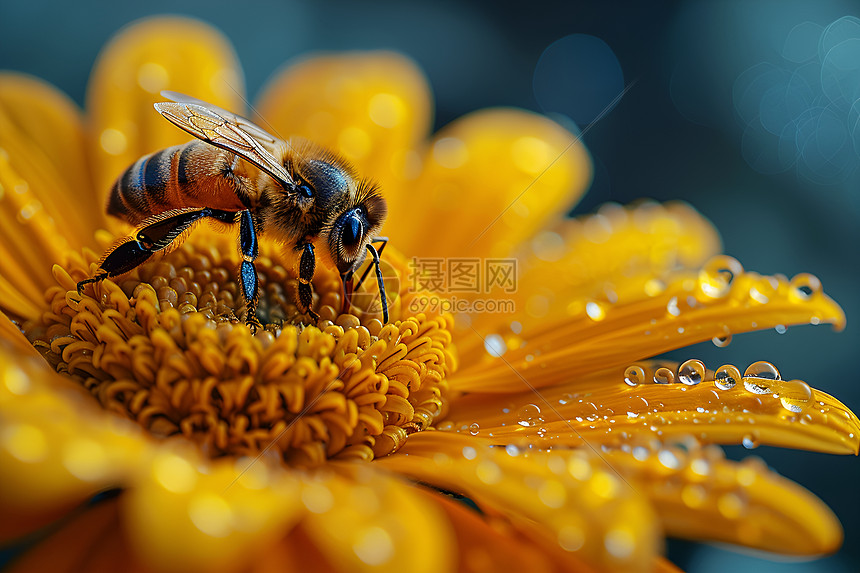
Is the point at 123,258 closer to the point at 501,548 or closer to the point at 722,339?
the point at 501,548

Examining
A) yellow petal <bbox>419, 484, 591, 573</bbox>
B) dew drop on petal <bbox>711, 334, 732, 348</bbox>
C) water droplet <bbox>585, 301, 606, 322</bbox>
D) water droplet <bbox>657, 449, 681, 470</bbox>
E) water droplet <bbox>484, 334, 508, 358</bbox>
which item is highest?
water droplet <bbox>657, 449, 681, 470</bbox>

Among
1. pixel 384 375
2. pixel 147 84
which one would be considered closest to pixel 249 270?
pixel 384 375

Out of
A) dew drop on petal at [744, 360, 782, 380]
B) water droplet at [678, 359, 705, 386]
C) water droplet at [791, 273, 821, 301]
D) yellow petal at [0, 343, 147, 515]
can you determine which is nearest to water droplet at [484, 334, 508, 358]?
water droplet at [678, 359, 705, 386]

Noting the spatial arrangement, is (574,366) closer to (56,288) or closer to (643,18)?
(56,288)

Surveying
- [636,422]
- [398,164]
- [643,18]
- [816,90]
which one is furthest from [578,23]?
[636,422]

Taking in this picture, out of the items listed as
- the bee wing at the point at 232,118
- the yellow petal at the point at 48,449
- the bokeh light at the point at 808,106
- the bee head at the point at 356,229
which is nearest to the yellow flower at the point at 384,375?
the yellow petal at the point at 48,449

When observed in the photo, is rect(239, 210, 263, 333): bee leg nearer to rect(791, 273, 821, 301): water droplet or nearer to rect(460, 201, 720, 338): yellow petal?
rect(460, 201, 720, 338): yellow petal
